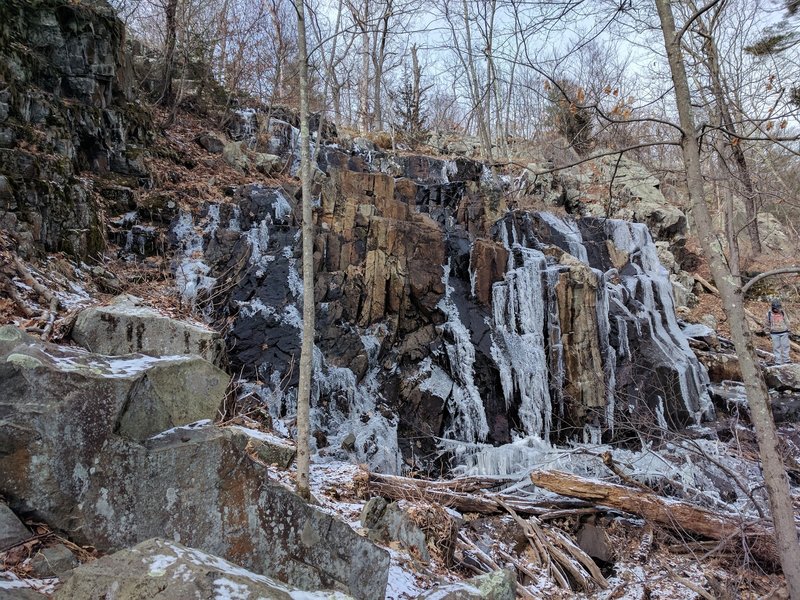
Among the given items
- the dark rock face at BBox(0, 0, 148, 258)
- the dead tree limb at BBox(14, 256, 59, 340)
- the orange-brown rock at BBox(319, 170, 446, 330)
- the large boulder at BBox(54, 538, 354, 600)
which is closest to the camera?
the large boulder at BBox(54, 538, 354, 600)

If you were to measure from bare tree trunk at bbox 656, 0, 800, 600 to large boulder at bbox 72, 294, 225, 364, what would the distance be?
5062 millimetres

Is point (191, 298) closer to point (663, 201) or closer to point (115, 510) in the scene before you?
point (115, 510)

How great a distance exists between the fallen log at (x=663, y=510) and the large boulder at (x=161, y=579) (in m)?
5.09

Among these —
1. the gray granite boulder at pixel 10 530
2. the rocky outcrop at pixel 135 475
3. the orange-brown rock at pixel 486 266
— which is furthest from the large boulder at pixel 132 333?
the orange-brown rock at pixel 486 266

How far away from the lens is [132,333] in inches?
205

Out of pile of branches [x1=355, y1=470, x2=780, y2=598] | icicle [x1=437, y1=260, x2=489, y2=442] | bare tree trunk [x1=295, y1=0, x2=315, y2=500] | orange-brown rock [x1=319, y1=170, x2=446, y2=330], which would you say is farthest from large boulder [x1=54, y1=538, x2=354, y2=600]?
orange-brown rock [x1=319, y1=170, x2=446, y2=330]

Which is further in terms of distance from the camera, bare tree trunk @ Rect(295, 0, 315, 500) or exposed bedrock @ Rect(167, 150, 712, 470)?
exposed bedrock @ Rect(167, 150, 712, 470)

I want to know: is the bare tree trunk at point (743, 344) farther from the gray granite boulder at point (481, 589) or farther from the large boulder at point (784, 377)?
the large boulder at point (784, 377)

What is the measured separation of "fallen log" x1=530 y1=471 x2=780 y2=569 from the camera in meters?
5.05

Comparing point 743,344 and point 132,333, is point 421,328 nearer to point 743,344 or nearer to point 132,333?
point 132,333

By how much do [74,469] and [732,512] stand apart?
695 centimetres

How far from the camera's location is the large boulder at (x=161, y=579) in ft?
5.76

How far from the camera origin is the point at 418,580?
4207 mm

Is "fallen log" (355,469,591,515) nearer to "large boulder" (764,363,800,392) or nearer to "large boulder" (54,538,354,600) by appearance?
"large boulder" (54,538,354,600)
